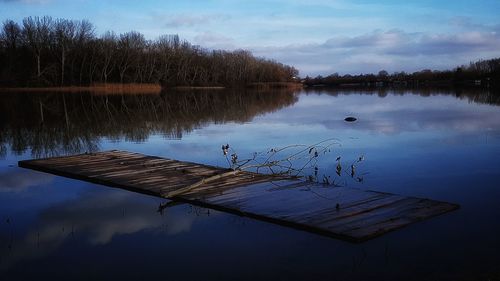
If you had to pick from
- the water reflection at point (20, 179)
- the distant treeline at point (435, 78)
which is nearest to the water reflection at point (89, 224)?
the water reflection at point (20, 179)

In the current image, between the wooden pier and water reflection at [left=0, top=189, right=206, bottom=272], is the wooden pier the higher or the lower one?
the higher one

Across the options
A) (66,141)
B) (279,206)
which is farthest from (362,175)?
(66,141)

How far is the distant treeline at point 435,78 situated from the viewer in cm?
9838

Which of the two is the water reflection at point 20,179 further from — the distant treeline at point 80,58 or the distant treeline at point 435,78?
the distant treeline at point 435,78

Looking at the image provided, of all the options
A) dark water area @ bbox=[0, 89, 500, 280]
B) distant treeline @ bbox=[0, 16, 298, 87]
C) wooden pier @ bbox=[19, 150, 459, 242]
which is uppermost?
distant treeline @ bbox=[0, 16, 298, 87]

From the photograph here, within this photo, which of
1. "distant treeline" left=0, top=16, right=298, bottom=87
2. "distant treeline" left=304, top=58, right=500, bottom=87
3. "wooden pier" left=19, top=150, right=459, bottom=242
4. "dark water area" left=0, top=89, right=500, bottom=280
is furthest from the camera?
"distant treeline" left=304, top=58, right=500, bottom=87

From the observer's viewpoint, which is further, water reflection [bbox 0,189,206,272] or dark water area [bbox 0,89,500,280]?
water reflection [bbox 0,189,206,272]

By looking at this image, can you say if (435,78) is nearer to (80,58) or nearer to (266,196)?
(80,58)

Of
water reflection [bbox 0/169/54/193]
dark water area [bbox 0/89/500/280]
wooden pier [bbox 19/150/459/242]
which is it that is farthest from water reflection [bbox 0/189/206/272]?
water reflection [bbox 0/169/54/193]

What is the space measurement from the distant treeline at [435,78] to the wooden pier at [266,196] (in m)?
A: 87.9

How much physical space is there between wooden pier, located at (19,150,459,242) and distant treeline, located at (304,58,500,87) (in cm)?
8786

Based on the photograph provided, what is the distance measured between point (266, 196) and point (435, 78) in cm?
12068

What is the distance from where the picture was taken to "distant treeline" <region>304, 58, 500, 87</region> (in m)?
98.4

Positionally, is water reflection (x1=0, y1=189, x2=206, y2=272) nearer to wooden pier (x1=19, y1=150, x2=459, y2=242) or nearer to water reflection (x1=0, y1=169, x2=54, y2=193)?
wooden pier (x1=19, y1=150, x2=459, y2=242)
